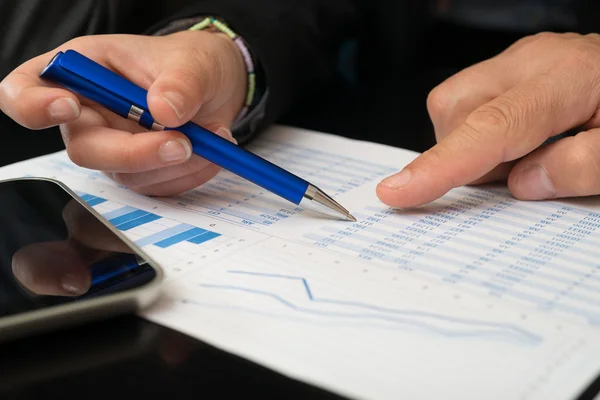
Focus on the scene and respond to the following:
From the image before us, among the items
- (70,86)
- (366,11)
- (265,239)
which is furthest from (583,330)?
(366,11)

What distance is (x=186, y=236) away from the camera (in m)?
0.46

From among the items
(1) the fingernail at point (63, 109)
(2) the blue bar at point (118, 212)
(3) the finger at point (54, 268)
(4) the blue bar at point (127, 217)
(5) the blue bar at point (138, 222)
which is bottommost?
(2) the blue bar at point (118, 212)

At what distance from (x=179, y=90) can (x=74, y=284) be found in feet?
0.55

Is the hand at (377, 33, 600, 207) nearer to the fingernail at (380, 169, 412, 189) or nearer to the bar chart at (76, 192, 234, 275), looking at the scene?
the fingernail at (380, 169, 412, 189)

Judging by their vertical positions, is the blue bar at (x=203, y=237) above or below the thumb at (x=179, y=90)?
below

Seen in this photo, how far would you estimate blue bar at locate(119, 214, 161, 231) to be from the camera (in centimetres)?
48

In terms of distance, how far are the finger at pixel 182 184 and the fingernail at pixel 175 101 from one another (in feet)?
0.26

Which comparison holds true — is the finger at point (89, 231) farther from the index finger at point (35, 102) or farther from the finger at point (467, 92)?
the finger at point (467, 92)

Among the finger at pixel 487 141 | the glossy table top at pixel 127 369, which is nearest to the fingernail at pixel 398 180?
the finger at pixel 487 141

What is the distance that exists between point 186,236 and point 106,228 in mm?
55

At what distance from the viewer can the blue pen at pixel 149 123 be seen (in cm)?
48

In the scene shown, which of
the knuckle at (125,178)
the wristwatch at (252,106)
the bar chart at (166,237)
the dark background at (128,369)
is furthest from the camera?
the wristwatch at (252,106)

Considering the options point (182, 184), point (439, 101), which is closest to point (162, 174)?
point (182, 184)

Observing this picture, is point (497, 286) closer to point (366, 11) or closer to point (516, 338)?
point (516, 338)
